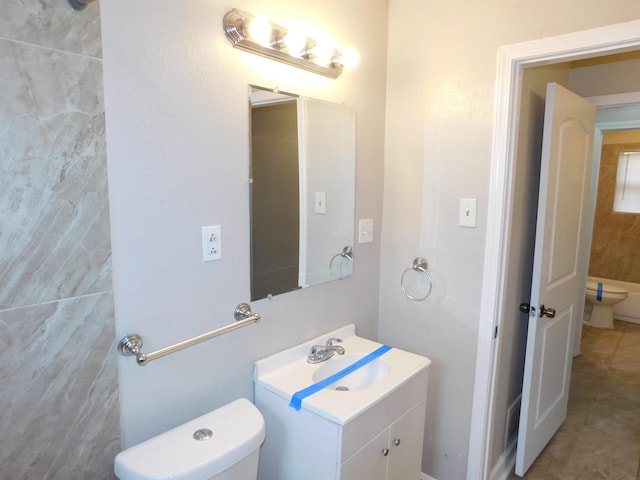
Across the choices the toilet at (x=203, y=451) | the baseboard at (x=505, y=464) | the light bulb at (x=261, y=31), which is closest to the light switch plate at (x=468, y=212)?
the light bulb at (x=261, y=31)

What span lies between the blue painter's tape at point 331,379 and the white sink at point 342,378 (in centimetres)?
1

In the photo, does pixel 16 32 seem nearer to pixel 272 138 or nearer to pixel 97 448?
pixel 272 138

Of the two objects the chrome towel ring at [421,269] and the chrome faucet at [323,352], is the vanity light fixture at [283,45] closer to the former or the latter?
the chrome towel ring at [421,269]

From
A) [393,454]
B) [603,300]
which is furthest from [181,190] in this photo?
[603,300]

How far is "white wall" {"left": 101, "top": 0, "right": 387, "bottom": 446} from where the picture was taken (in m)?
1.09

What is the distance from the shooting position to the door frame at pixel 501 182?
4.75 feet

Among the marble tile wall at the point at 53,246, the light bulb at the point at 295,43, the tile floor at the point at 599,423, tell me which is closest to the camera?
the marble tile wall at the point at 53,246

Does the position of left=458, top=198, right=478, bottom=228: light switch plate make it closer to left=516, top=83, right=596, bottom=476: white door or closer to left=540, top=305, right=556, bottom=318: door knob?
left=516, top=83, right=596, bottom=476: white door

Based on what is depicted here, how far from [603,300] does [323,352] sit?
3953 mm

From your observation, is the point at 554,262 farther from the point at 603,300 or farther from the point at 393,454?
the point at 603,300

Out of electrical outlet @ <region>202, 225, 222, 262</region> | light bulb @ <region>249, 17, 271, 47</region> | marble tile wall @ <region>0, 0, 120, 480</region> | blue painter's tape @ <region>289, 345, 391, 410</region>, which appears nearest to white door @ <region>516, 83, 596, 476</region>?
blue painter's tape @ <region>289, 345, 391, 410</region>

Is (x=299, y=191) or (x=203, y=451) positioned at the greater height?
(x=299, y=191)

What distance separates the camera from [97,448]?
1.10 m

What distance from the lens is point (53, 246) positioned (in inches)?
38.4
